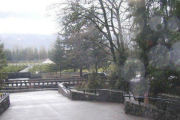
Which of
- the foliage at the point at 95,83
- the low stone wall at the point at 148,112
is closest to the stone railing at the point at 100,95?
the foliage at the point at 95,83

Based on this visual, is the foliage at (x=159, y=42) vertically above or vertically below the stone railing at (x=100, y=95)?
above

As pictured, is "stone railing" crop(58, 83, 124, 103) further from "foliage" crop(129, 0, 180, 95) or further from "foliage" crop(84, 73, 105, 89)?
"foliage" crop(129, 0, 180, 95)

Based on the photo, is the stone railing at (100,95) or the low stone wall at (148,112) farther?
the stone railing at (100,95)

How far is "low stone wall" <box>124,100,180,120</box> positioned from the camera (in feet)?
31.8

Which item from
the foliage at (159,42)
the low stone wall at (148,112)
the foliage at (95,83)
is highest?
the foliage at (159,42)

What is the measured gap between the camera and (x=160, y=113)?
33.1 ft

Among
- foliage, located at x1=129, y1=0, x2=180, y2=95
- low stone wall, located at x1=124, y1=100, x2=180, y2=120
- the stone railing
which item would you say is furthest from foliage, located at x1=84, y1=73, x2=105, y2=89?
foliage, located at x1=129, y1=0, x2=180, y2=95

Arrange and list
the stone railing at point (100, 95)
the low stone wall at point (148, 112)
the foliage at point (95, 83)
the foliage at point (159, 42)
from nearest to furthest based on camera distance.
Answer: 1. the low stone wall at point (148, 112)
2. the foliage at point (159, 42)
3. the stone railing at point (100, 95)
4. the foliage at point (95, 83)

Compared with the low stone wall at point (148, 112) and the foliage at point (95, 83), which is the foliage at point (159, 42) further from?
the foliage at point (95, 83)

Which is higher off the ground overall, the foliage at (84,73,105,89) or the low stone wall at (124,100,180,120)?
the foliage at (84,73,105,89)

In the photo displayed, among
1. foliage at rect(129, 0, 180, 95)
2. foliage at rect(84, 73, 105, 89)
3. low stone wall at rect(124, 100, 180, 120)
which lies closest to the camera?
low stone wall at rect(124, 100, 180, 120)

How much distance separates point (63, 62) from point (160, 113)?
36.6 m

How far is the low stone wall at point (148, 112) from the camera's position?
9685 millimetres

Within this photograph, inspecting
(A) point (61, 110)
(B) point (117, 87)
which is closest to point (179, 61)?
(A) point (61, 110)
